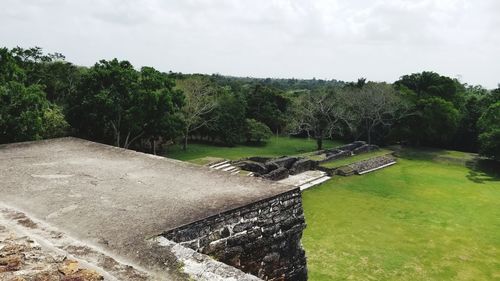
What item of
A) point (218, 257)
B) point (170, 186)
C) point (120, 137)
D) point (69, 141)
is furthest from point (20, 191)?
point (120, 137)

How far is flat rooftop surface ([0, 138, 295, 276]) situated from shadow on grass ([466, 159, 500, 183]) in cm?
2279

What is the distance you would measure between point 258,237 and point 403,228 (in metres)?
12.0

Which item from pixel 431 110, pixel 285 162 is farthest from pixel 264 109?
pixel 285 162

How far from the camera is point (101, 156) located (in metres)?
8.27

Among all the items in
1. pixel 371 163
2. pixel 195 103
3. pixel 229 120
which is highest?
pixel 195 103

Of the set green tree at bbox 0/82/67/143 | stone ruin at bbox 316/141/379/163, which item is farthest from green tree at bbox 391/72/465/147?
green tree at bbox 0/82/67/143

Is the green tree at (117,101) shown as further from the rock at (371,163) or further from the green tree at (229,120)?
the rock at (371,163)

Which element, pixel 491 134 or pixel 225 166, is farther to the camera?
pixel 491 134

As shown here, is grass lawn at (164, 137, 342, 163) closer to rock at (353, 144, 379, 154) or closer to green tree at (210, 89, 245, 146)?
green tree at (210, 89, 245, 146)

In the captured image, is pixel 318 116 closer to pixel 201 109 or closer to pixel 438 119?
pixel 438 119

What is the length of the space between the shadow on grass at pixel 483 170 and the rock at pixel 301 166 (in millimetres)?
9577

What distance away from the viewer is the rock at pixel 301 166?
2392cm

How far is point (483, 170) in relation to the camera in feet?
91.7

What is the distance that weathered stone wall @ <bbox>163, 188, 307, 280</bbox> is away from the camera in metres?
4.56
